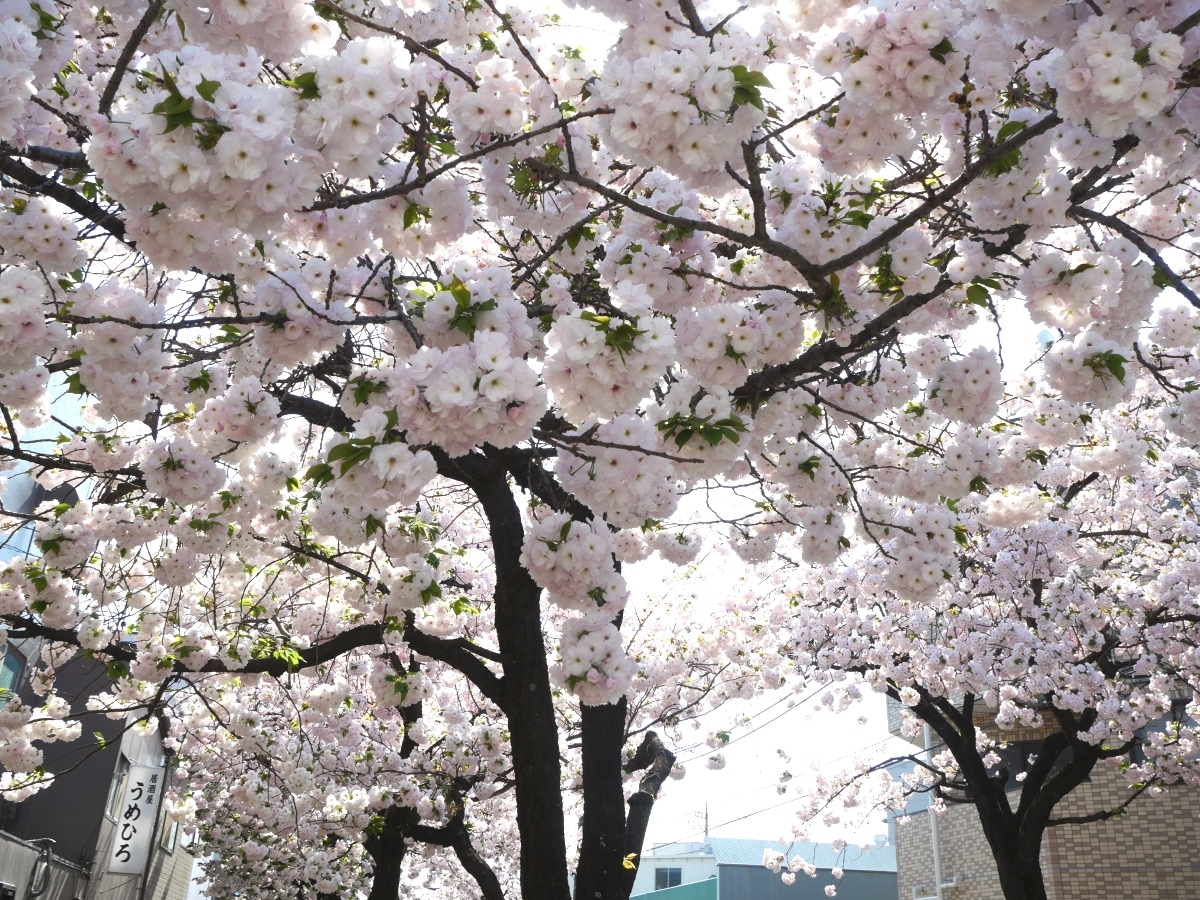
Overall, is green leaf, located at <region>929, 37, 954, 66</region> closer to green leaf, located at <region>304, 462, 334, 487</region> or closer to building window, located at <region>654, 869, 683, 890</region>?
green leaf, located at <region>304, 462, 334, 487</region>

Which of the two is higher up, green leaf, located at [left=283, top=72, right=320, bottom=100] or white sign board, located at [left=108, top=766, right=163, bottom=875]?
green leaf, located at [left=283, top=72, right=320, bottom=100]

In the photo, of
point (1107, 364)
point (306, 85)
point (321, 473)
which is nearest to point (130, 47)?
point (306, 85)

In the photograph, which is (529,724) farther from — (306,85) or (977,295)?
(306,85)

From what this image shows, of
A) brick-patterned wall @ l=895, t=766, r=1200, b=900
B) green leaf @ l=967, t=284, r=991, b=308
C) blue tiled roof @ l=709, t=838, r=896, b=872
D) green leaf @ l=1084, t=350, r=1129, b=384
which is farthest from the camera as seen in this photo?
blue tiled roof @ l=709, t=838, r=896, b=872

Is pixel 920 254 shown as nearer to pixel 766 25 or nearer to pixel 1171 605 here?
pixel 766 25

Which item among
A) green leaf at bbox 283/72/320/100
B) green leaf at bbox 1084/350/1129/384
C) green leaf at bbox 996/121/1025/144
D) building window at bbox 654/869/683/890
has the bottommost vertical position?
building window at bbox 654/869/683/890

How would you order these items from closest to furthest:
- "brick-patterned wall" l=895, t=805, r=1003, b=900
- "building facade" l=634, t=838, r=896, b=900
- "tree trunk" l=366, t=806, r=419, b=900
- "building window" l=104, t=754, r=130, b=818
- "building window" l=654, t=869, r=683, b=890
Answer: "tree trunk" l=366, t=806, r=419, b=900
"building window" l=104, t=754, r=130, b=818
"brick-patterned wall" l=895, t=805, r=1003, b=900
"building facade" l=634, t=838, r=896, b=900
"building window" l=654, t=869, r=683, b=890

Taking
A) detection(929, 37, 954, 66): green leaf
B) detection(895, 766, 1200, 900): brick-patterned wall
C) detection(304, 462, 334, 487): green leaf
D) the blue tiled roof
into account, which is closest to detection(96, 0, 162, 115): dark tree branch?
detection(304, 462, 334, 487): green leaf

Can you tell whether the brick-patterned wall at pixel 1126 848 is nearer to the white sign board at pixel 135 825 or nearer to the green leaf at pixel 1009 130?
the white sign board at pixel 135 825

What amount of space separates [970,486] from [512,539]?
277 cm

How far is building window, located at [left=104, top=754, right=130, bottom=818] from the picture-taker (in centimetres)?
1433

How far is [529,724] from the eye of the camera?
5191 millimetres

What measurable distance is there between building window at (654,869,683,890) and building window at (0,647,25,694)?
88.5 feet

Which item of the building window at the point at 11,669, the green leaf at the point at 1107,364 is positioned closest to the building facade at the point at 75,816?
the building window at the point at 11,669
